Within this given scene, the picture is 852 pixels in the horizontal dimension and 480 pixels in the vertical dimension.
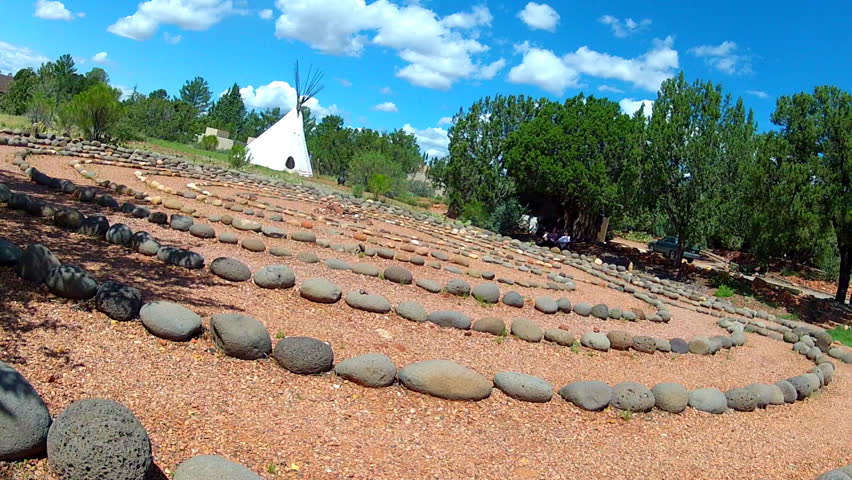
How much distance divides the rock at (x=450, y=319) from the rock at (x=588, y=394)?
1693 millimetres

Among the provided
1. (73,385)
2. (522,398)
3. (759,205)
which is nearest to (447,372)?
(522,398)

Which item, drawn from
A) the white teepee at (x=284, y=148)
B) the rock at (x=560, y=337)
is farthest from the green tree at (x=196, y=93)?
the rock at (x=560, y=337)

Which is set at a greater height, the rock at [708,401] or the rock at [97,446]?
the rock at [97,446]

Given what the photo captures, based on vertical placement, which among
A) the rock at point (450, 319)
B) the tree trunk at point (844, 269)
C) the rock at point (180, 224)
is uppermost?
the tree trunk at point (844, 269)

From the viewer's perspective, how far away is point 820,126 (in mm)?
16500

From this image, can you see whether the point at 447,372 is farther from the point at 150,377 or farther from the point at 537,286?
the point at 537,286

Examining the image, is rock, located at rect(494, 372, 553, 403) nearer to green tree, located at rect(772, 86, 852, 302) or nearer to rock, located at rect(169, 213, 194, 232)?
rock, located at rect(169, 213, 194, 232)

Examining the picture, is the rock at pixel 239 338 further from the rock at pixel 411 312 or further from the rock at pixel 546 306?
the rock at pixel 546 306

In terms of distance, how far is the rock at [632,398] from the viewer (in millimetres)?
6176

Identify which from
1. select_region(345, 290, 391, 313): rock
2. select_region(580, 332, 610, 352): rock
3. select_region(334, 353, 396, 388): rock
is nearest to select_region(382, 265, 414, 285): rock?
select_region(345, 290, 391, 313): rock

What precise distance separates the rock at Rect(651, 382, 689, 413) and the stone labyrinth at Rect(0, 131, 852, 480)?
0.9 inches

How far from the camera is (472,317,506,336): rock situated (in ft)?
25.3

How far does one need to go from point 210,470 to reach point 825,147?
694 inches

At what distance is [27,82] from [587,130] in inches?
1453
